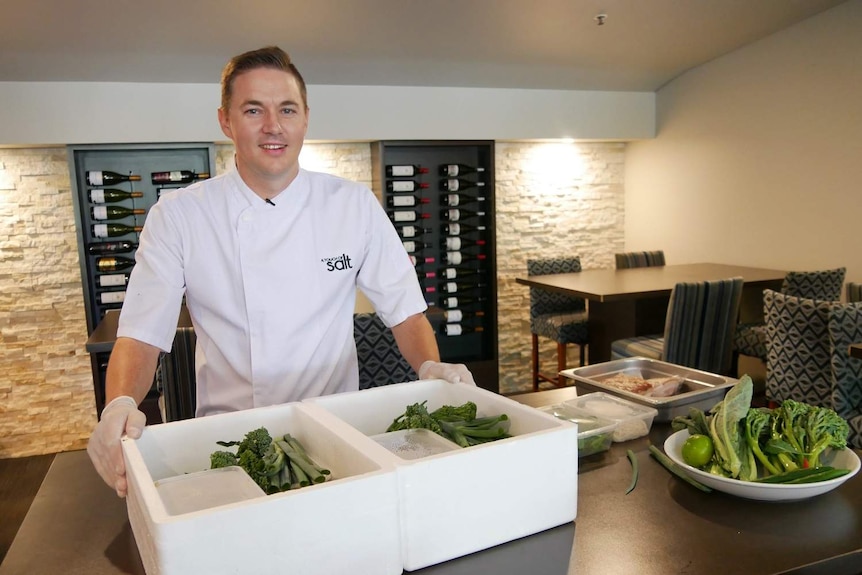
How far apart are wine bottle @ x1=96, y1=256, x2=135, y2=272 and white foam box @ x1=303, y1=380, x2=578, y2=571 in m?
4.14

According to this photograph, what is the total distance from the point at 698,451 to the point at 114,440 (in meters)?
1.06

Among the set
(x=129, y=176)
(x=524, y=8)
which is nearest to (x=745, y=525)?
(x=524, y=8)

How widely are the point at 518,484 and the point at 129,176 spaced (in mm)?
4487

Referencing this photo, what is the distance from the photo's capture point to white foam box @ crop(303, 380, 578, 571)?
1002 millimetres

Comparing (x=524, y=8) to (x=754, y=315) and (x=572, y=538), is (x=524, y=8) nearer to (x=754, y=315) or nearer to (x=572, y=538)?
(x=754, y=315)

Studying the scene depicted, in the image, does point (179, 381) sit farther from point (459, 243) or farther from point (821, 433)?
point (459, 243)

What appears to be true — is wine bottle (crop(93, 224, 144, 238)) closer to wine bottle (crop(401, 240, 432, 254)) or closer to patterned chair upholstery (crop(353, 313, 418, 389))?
wine bottle (crop(401, 240, 432, 254))

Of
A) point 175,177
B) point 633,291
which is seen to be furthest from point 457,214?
point 175,177

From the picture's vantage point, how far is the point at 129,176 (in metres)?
4.79

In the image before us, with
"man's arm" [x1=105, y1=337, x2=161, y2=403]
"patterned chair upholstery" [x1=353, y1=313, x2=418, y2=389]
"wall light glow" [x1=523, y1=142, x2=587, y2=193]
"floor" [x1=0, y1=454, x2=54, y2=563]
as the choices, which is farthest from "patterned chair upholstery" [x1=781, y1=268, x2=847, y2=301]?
"floor" [x1=0, y1=454, x2=54, y2=563]

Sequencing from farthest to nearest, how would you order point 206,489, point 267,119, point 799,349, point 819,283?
1. point 819,283
2. point 799,349
3. point 267,119
4. point 206,489

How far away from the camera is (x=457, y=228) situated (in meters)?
5.59

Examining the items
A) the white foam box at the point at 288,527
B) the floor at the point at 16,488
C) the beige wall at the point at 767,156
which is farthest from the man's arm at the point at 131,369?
the beige wall at the point at 767,156

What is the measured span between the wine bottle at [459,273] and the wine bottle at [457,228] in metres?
0.30
